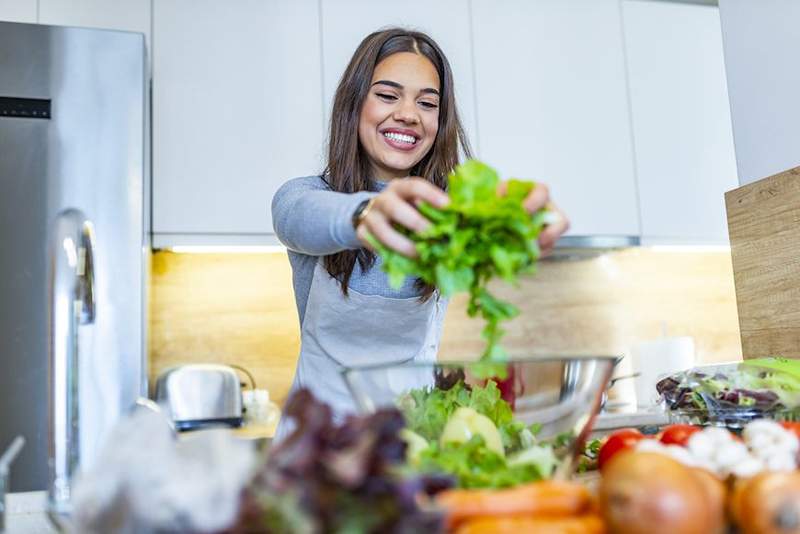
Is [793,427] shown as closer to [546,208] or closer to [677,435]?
[677,435]

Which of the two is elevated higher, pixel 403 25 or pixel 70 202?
pixel 403 25

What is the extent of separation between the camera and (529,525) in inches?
20.3

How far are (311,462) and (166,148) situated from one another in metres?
2.06

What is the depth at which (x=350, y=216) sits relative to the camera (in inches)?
34.8

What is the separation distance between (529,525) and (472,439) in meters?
0.20

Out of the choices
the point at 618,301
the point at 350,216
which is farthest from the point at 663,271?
the point at 350,216

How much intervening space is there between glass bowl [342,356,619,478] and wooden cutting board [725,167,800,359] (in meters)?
0.94

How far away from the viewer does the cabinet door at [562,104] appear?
2688 mm

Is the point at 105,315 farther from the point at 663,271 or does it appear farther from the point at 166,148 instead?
the point at 663,271

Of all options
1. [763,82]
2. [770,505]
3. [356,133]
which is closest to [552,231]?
[770,505]

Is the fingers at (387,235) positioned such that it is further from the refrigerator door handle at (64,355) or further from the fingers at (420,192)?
the refrigerator door handle at (64,355)

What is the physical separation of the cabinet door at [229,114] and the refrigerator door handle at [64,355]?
1.64m

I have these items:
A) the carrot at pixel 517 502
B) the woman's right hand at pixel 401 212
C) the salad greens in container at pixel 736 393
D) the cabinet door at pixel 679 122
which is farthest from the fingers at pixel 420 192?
the cabinet door at pixel 679 122

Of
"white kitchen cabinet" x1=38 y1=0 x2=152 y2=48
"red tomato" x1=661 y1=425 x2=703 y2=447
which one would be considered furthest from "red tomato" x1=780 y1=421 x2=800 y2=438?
"white kitchen cabinet" x1=38 y1=0 x2=152 y2=48
